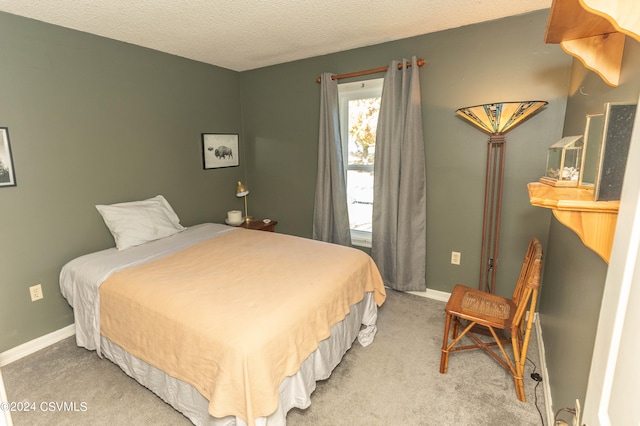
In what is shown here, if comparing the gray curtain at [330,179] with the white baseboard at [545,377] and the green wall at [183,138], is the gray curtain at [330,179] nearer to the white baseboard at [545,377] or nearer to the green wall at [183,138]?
the green wall at [183,138]

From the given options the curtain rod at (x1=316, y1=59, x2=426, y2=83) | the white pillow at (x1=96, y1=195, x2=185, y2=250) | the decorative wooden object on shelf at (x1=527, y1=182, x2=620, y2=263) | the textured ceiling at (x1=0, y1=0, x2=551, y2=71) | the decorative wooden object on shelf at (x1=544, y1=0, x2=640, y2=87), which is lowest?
the white pillow at (x1=96, y1=195, x2=185, y2=250)

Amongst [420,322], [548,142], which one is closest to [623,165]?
[548,142]

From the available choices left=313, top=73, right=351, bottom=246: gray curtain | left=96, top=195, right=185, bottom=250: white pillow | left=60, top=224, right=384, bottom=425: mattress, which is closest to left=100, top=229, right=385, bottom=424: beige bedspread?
left=60, top=224, right=384, bottom=425: mattress

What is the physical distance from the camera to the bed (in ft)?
4.66

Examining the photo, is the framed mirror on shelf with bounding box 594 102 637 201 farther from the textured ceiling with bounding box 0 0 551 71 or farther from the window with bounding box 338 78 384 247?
the window with bounding box 338 78 384 247

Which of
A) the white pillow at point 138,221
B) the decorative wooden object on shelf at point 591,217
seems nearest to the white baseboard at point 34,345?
the white pillow at point 138,221

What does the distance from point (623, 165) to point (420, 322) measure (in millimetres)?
2085

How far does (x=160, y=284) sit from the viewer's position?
1.88 metres

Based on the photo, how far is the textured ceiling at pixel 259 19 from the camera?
82.5 inches

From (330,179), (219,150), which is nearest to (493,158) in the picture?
(330,179)

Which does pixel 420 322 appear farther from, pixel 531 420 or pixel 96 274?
pixel 96 274

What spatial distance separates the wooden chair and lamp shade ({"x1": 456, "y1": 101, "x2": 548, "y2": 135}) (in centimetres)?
89

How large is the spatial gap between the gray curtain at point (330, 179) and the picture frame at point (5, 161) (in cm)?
243

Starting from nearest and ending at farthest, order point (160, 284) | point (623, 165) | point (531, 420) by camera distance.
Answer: point (623, 165)
point (531, 420)
point (160, 284)
